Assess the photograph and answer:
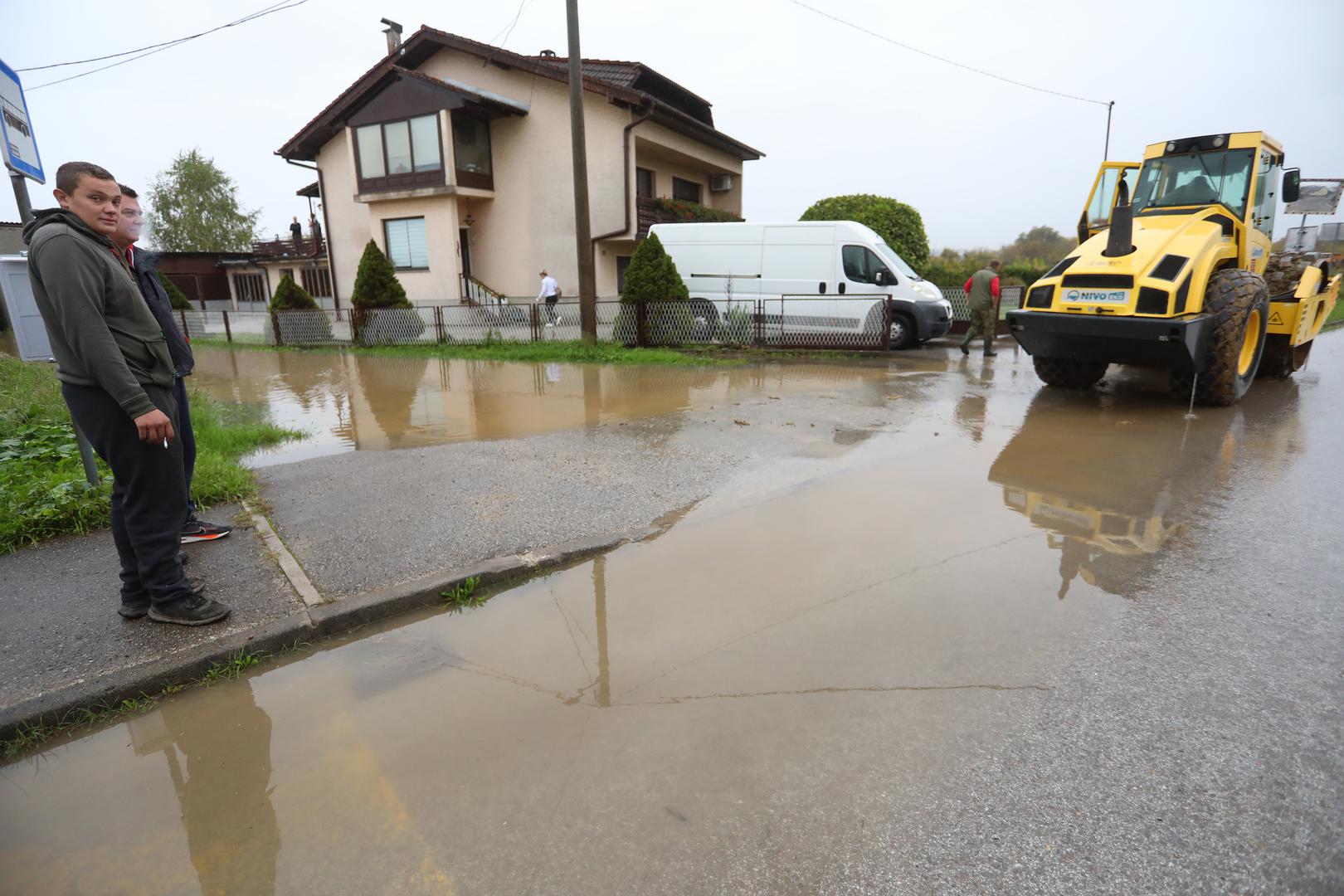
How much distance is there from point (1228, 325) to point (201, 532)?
31.3 ft

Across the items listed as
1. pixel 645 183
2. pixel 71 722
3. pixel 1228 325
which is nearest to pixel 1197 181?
pixel 1228 325

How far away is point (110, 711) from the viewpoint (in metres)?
2.91

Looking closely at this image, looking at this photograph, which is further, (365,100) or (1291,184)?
(365,100)

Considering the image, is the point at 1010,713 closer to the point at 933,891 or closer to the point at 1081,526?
the point at 933,891

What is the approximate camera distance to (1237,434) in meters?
7.16

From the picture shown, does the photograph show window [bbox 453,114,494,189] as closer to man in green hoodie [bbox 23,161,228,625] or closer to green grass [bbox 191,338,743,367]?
green grass [bbox 191,338,743,367]

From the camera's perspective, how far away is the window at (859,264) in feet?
46.7

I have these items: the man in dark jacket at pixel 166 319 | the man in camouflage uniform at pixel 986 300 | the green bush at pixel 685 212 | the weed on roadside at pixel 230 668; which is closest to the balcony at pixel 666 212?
the green bush at pixel 685 212

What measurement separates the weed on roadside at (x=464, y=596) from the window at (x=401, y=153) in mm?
18826

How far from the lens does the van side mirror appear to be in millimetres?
8844

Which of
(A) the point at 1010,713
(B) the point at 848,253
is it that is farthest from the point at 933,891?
(B) the point at 848,253

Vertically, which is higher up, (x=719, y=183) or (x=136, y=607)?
(x=719, y=183)

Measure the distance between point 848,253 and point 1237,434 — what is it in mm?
8392

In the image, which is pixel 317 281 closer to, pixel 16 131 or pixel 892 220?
pixel 892 220
